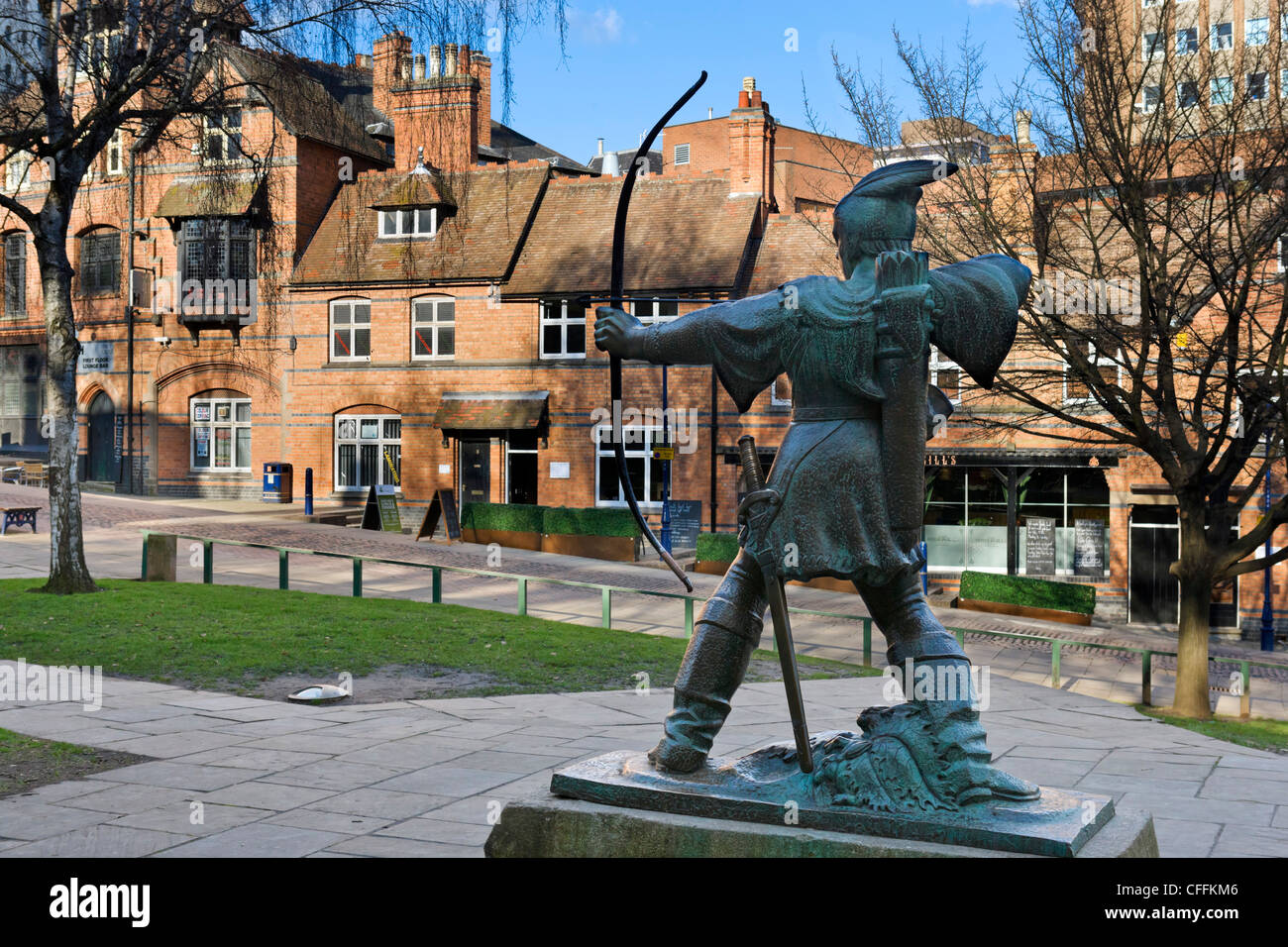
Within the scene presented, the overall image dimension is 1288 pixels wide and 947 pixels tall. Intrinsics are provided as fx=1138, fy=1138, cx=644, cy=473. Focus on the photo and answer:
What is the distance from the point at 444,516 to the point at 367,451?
7048mm

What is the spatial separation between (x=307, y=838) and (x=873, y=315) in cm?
344

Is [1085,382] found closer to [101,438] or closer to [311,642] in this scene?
[311,642]

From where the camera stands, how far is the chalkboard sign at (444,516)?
24.2m

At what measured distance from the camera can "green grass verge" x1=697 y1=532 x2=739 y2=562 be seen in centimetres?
2267

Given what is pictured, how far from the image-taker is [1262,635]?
21.5m

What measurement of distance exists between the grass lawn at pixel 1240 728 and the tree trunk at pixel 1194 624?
0.79 feet

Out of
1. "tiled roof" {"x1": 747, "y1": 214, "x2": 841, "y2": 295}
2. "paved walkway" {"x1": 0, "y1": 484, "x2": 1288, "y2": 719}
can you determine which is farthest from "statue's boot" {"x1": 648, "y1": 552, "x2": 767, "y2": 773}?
"tiled roof" {"x1": 747, "y1": 214, "x2": 841, "y2": 295}

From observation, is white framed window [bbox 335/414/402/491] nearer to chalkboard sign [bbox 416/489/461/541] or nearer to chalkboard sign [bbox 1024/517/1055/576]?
chalkboard sign [bbox 416/489/461/541]

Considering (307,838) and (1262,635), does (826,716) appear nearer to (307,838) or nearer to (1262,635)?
(307,838)

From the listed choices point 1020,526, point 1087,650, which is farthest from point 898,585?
point 1020,526

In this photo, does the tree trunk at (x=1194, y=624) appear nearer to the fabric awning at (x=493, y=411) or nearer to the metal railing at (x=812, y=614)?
the metal railing at (x=812, y=614)

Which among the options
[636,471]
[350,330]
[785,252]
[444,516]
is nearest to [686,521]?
[636,471]

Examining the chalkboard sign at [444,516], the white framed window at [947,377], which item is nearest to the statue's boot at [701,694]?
the white framed window at [947,377]

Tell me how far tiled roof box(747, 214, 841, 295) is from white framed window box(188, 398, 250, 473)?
15171 millimetres
